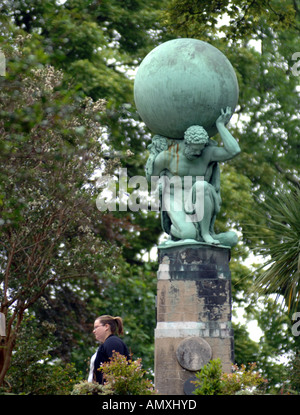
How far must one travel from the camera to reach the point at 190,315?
33.4 ft

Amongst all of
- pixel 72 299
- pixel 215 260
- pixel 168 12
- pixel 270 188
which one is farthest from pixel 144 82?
pixel 270 188

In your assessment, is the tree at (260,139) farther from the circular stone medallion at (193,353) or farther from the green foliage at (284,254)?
the circular stone medallion at (193,353)

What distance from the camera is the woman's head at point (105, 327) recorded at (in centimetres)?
928

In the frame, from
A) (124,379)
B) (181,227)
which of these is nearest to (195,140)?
(181,227)

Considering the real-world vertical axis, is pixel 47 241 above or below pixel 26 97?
below

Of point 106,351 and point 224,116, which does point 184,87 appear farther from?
point 106,351

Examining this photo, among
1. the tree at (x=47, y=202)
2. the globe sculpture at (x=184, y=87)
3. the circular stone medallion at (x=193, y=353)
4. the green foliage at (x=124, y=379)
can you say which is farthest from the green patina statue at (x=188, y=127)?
the green foliage at (x=124, y=379)

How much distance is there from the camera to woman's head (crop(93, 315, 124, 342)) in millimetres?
9281

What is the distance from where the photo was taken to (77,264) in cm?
1480

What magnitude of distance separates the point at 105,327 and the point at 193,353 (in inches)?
51.7

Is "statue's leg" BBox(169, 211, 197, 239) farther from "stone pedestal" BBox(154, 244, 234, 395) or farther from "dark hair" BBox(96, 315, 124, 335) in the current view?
"dark hair" BBox(96, 315, 124, 335)

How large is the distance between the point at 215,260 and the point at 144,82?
263cm

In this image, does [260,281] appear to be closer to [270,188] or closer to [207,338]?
[207,338]

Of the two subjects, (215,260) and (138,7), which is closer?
(215,260)
